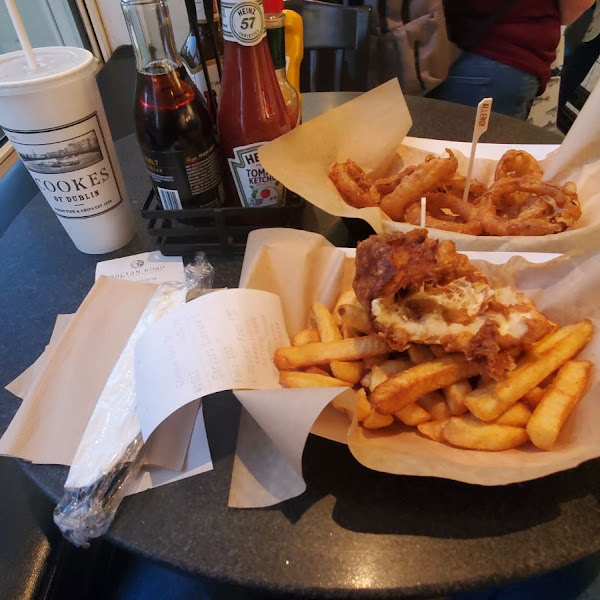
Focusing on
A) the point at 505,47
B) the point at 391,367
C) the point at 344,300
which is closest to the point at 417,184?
the point at 344,300

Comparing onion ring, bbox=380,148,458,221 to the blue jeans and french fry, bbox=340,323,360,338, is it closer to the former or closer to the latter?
french fry, bbox=340,323,360,338

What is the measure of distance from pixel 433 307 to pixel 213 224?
508mm

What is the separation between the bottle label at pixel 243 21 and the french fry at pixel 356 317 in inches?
17.6

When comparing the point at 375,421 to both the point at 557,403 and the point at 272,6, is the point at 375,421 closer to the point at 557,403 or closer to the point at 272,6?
the point at 557,403

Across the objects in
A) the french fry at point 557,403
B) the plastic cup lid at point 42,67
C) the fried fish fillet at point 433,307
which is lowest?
the french fry at point 557,403

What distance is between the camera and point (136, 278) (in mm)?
926

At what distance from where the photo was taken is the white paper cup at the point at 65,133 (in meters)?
0.75

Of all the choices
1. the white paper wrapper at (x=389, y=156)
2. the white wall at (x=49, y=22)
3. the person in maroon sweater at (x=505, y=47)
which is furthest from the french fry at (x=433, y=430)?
the white wall at (x=49, y=22)

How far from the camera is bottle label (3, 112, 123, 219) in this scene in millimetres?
793

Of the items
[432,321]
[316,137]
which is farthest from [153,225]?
[432,321]

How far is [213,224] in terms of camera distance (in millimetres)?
973

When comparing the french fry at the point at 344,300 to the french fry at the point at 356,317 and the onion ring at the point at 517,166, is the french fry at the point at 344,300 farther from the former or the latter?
the onion ring at the point at 517,166

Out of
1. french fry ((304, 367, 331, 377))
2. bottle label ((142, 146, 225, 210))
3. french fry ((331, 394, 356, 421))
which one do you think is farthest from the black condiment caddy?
french fry ((331, 394, 356, 421))

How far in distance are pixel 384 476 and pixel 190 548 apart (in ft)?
0.78
